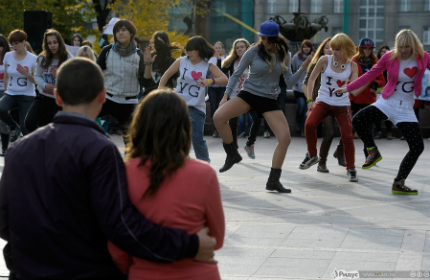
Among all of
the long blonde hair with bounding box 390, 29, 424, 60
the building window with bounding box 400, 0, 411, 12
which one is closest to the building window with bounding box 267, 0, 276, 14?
the building window with bounding box 400, 0, 411, 12

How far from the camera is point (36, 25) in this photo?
43.7 feet

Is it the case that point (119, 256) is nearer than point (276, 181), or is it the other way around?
point (119, 256)

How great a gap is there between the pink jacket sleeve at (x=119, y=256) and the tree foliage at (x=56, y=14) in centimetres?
2261

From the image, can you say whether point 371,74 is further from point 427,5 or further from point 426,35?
point 426,35

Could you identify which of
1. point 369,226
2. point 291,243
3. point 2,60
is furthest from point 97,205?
point 2,60

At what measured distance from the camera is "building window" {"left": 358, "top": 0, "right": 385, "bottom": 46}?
3538cm

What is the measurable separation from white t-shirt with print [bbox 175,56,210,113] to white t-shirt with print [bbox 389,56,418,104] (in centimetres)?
213

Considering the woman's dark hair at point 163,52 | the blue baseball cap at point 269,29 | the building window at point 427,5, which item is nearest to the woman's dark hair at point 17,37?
the woman's dark hair at point 163,52

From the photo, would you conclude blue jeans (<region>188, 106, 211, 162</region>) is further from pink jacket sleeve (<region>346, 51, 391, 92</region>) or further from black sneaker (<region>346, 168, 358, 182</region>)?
black sneaker (<region>346, 168, 358, 182</region>)

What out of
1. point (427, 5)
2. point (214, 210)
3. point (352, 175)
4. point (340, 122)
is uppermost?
point (427, 5)

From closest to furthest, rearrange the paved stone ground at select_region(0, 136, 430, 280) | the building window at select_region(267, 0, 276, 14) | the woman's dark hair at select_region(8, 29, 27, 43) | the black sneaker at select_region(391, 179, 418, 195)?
the paved stone ground at select_region(0, 136, 430, 280)
the black sneaker at select_region(391, 179, 418, 195)
the woman's dark hair at select_region(8, 29, 27, 43)
the building window at select_region(267, 0, 276, 14)

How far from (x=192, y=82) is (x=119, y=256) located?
5331mm

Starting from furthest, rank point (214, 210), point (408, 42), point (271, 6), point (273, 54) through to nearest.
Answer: point (271, 6), point (273, 54), point (408, 42), point (214, 210)

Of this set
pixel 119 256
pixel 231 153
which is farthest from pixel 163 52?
pixel 119 256
